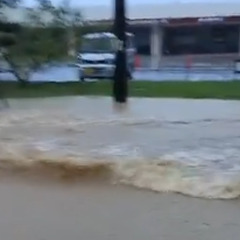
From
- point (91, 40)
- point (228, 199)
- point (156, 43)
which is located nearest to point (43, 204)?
point (228, 199)

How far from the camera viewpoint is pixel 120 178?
7.59 meters

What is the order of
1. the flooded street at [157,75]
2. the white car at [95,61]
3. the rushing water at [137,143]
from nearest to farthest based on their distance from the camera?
the rushing water at [137,143]
the flooded street at [157,75]
the white car at [95,61]

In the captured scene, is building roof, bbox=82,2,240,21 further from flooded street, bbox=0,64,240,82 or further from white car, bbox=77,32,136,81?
white car, bbox=77,32,136,81

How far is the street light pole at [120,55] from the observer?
15.9 m

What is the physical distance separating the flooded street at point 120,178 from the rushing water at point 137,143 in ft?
0.04

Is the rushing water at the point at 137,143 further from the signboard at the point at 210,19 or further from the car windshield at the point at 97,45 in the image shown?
the signboard at the point at 210,19

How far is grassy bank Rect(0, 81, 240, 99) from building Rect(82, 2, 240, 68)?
15.6m

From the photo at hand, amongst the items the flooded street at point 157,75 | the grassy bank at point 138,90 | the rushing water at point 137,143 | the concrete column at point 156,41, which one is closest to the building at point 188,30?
the concrete column at point 156,41

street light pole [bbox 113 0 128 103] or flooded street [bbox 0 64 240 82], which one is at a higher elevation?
street light pole [bbox 113 0 128 103]

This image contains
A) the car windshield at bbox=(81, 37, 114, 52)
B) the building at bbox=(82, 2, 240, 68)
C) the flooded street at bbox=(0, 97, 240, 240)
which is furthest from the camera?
the building at bbox=(82, 2, 240, 68)

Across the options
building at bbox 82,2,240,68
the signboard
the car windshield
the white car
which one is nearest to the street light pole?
the car windshield

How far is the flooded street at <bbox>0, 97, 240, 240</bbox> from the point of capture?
600 cm

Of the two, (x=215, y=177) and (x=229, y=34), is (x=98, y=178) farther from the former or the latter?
(x=229, y=34)

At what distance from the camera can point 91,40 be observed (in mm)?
24328
